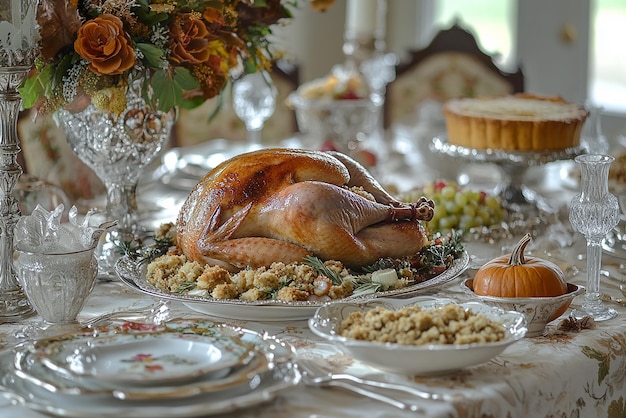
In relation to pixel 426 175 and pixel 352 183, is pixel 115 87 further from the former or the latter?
pixel 426 175

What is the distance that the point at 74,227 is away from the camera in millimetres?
1474

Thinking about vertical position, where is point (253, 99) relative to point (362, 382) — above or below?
above

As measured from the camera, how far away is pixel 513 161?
2234 millimetres

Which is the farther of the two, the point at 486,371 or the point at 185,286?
the point at 185,286

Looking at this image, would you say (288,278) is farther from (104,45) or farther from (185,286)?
(104,45)

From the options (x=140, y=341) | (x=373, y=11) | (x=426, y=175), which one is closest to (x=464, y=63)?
(x=373, y=11)

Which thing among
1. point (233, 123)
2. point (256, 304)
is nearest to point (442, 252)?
point (256, 304)

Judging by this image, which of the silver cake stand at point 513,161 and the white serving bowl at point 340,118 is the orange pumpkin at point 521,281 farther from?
the white serving bowl at point 340,118

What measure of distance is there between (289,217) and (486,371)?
41 cm

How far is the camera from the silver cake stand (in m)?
2.23

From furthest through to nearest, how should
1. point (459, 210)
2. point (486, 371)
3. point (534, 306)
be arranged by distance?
point (459, 210) < point (534, 306) < point (486, 371)

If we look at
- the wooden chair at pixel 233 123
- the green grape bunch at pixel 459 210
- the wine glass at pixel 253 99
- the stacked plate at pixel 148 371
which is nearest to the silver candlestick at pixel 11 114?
the stacked plate at pixel 148 371

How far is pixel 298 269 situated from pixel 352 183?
0.81 feet

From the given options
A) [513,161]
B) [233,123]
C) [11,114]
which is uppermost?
[11,114]
